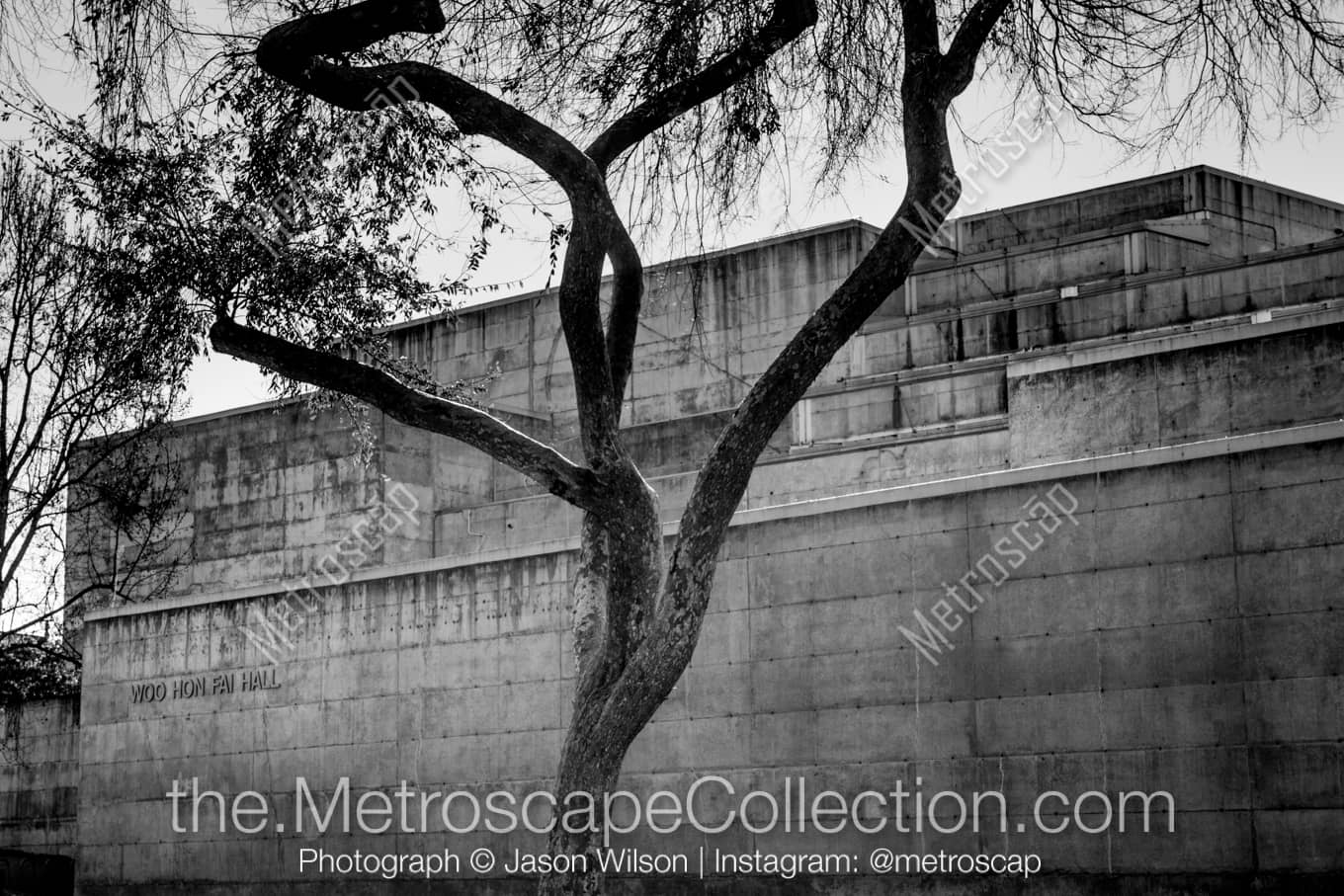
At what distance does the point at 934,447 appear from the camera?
23.1 metres

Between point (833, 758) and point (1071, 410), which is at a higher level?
point (1071, 410)

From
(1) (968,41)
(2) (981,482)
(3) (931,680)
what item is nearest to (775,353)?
(2) (981,482)

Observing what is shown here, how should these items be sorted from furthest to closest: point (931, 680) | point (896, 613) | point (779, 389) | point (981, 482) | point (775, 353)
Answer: point (775, 353)
point (896, 613)
point (931, 680)
point (981, 482)
point (779, 389)

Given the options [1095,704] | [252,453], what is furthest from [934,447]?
[252,453]

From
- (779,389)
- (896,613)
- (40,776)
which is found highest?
(779,389)

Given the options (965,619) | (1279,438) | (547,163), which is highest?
(547,163)

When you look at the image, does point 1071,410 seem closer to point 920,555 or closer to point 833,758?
point 920,555

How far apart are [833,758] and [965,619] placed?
85.9 inches

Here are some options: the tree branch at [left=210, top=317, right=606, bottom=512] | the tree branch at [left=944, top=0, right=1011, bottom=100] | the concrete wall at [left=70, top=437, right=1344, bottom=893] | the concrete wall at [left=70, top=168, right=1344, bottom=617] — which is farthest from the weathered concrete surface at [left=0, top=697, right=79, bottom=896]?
the tree branch at [left=944, top=0, right=1011, bottom=100]

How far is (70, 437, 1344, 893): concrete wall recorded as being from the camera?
14.8m

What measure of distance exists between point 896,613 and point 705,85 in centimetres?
722

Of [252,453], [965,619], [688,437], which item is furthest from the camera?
[252,453]

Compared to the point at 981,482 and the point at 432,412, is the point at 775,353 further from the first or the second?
the point at 432,412

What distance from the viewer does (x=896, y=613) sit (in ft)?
56.6
